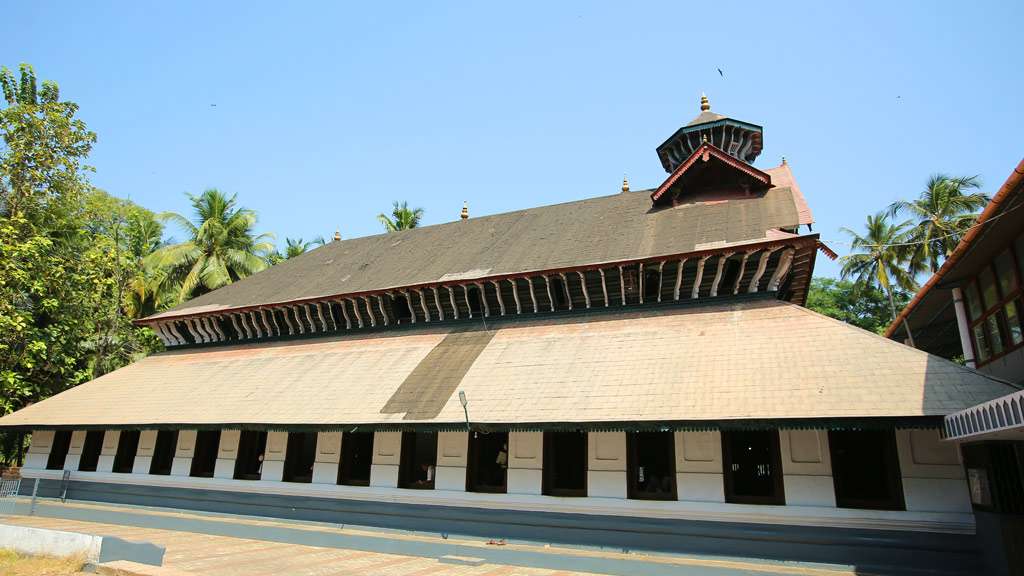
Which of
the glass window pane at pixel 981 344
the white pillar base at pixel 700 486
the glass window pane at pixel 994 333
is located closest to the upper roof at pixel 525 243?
the glass window pane at pixel 981 344

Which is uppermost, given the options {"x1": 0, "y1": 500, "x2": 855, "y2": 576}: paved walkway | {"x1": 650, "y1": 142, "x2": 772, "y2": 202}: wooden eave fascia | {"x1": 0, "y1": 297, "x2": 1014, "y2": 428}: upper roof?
{"x1": 650, "y1": 142, "x2": 772, "y2": 202}: wooden eave fascia

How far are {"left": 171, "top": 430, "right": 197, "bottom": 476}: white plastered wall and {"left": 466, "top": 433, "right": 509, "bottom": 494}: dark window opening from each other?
10018 millimetres

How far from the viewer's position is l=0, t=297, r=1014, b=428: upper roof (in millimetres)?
10672

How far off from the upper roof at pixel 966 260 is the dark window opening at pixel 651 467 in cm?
641

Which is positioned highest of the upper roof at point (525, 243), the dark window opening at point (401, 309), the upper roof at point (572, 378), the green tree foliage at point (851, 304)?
the green tree foliage at point (851, 304)

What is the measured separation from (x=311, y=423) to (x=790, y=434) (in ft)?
36.4

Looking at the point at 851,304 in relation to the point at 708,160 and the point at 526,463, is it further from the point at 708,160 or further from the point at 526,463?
the point at 526,463

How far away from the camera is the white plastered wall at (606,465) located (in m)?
12.8

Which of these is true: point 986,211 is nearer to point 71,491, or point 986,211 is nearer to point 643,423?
point 643,423

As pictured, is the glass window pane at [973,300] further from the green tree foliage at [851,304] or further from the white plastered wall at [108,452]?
the green tree foliage at [851,304]

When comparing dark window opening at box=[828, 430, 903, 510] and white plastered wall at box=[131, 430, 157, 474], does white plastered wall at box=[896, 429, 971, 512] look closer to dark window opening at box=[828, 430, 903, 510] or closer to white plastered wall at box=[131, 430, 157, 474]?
dark window opening at box=[828, 430, 903, 510]

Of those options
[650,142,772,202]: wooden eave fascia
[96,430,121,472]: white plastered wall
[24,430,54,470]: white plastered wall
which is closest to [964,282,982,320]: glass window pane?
[650,142,772,202]: wooden eave fascia

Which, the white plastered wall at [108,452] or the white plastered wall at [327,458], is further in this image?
the white plastered wall at [108,452]

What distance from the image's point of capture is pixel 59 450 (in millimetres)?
21922
